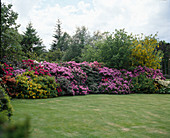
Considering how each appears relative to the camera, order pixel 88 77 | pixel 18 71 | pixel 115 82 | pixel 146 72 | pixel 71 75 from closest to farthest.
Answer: pixel 18 71
pixel 71 75
pixel 88 77
pixel 115 82
pixel 146 72

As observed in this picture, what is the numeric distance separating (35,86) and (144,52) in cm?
838

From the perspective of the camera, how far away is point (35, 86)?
6.75m

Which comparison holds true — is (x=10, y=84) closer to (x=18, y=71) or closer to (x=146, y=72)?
(x=18, y=71)

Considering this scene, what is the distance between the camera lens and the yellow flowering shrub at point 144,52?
11.7 meters

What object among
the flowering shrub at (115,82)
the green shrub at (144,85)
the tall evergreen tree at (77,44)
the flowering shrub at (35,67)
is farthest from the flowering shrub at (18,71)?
the tall evergreen tree at (77,44)

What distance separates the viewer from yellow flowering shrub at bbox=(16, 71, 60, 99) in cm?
639

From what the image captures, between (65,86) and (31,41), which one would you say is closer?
(65,86)

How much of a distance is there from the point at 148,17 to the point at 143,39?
1754 millimetres

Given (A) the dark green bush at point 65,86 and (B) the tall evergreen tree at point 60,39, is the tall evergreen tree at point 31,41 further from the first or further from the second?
(A) the dark green bush at point 65,86

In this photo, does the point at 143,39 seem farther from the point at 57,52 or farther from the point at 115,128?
the point at 57,52

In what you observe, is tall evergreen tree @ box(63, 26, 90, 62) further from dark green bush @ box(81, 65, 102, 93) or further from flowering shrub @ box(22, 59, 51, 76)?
flowering shrub @ box(22, 59, 51, 76)

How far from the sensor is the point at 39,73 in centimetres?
787

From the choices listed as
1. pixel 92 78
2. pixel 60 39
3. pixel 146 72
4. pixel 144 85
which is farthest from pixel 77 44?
pixel 144 85

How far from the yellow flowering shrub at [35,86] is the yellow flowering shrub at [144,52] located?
668cm
